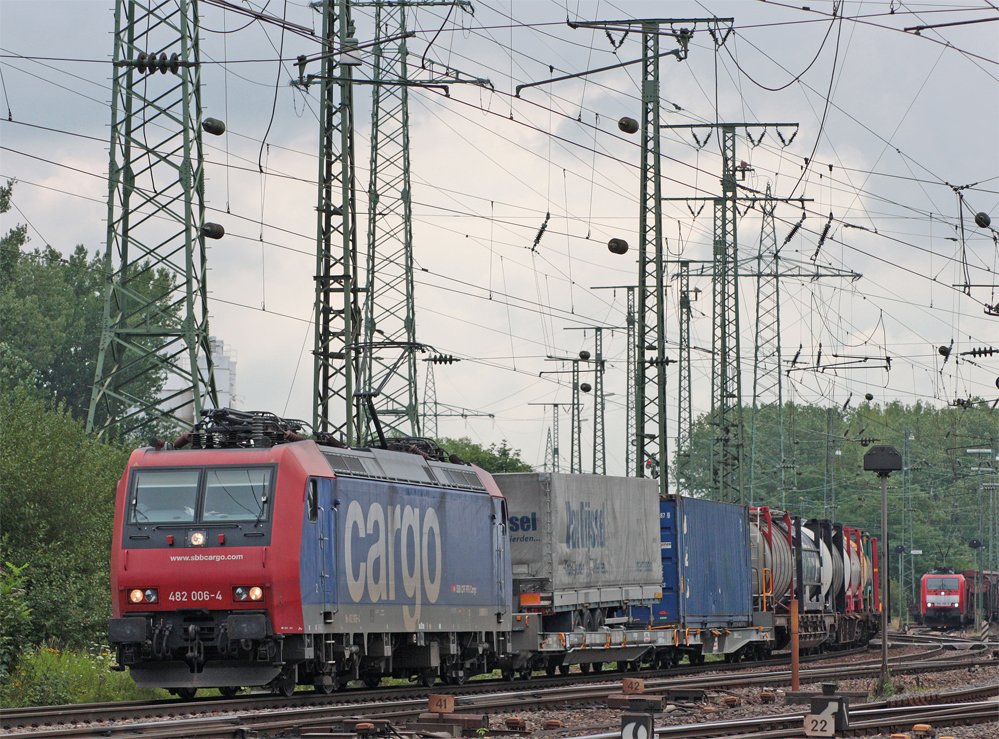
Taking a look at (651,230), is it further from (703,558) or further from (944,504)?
(944,504)

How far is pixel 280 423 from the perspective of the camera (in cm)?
1959

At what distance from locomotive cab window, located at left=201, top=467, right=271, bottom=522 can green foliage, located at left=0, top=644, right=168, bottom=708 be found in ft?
11.8

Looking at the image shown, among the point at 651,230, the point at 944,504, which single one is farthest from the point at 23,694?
the point at 944,504

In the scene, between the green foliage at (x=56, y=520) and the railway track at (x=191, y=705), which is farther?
the green foliage at (x=56, y=520)

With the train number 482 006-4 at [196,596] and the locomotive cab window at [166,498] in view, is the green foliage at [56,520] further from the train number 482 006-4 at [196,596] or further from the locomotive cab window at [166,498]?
the train number 482 006-4 at [196,596]

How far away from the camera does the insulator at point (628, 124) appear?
3161 centimetres

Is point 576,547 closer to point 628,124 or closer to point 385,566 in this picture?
point 385,566

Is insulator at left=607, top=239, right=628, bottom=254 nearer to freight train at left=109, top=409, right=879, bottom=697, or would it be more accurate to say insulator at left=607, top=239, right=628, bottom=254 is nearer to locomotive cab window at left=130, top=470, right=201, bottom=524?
freight train at left=109, top=409, right=879, bottom=697

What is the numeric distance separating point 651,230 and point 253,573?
17.8 m

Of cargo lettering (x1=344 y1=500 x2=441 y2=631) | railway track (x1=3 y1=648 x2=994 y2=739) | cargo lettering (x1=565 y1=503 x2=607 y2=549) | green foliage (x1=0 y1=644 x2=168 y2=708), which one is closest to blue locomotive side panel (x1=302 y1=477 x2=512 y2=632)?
cargo lettering (x1=344 y1=500 x2=441 y2=631)

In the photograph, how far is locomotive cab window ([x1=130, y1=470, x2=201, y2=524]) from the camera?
60.6 feet

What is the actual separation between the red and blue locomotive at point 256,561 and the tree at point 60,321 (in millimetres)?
59340

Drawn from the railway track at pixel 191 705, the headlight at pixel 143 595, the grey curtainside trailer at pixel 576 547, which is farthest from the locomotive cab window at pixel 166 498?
the grey curtainside trailer at pixel 576 547

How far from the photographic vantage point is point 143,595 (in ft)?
59.7
